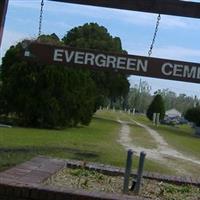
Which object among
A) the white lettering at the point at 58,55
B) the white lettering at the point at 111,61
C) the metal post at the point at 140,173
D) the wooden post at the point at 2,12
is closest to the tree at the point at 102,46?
the metal post at the point at 140,173

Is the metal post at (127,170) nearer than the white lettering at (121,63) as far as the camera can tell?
No

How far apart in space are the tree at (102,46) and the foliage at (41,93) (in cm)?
2289

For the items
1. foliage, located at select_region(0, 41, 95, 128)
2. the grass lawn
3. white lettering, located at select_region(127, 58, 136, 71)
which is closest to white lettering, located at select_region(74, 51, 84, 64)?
white lettering, located at select_region(127, 58, 136, 71)

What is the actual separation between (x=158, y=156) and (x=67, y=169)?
862 cm

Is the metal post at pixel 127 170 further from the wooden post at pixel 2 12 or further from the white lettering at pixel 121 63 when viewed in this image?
the wooden post at pixel 2 12

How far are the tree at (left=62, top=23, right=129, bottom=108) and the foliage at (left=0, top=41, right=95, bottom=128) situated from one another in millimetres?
22895

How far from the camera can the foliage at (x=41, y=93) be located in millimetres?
25891

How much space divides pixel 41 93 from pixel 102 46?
26424 mm

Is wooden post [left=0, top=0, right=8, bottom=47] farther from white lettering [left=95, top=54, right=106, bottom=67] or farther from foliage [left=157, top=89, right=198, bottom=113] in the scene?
foliage [left=157, top=89, right=198, bottom=113]

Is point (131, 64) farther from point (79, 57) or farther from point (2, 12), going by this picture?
point (2, 12)

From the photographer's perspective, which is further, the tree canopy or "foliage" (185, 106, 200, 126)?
"foliage" (185, 106, 200, 126)

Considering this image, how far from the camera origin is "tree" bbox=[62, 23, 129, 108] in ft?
170

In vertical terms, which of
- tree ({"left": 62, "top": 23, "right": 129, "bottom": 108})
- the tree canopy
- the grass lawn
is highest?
tree ({"left": 62, "top": 23, "right": 129, "bottom": 108})

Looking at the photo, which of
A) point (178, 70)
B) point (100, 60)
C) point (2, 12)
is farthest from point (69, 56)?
point (178, 70)
